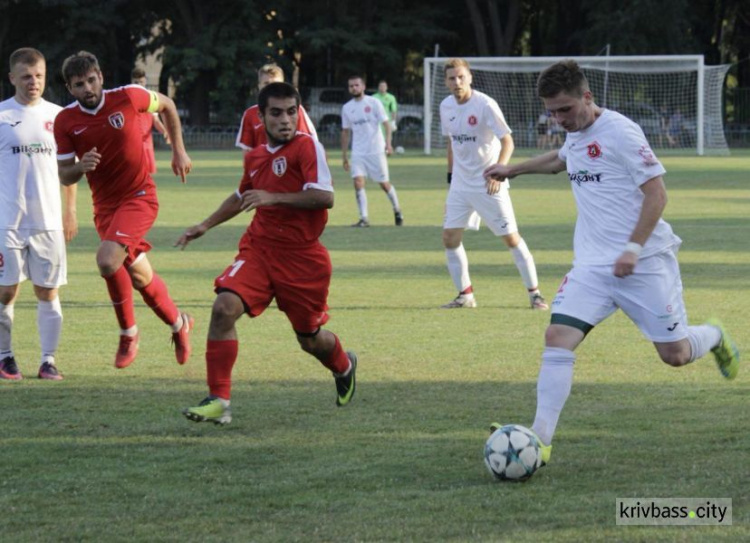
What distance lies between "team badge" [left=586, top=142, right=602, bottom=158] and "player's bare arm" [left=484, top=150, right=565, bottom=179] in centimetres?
41

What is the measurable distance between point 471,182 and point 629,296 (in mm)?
5493

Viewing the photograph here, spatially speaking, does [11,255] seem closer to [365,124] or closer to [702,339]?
[702,339]

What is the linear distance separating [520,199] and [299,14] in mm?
33314

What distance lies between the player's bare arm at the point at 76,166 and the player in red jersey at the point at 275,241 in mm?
1161

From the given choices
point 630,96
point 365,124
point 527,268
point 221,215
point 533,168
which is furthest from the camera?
point 630,96

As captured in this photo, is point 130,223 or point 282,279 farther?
point 130,223

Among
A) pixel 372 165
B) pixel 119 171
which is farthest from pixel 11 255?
pixel 372 165

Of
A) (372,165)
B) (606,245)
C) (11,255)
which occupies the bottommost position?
(372,165)

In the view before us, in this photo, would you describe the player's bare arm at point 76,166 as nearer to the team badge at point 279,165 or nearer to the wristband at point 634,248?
the team badge at point 279,165

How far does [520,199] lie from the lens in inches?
924

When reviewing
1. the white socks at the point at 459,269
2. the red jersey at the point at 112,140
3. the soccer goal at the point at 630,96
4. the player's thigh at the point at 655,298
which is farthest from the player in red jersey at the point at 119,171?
the soccer goal at the point at 630,96

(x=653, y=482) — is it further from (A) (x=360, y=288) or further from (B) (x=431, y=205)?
(B) (x=431, y=205)

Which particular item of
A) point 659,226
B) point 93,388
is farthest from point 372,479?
point 93,388

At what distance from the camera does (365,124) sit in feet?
65.3
